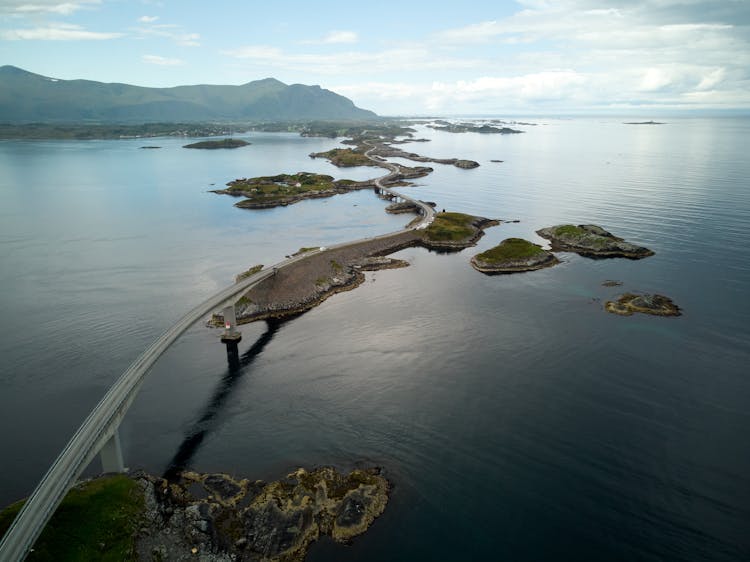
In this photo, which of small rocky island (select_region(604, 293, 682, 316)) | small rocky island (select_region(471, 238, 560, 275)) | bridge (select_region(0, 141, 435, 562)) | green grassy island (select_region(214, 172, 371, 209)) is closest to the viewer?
bridge (select_region(0, 141, 435, 562))

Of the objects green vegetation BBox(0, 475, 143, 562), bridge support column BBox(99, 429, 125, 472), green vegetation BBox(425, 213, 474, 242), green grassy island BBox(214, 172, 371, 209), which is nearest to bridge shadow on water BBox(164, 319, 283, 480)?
bridge support column BBox(99, 429, 125, 472)

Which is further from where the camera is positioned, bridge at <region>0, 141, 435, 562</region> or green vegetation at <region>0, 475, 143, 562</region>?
green vegetation at <region>0, 475, 143, 562</region>

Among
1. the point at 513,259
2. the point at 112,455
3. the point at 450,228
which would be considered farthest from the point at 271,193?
the point at 112,455

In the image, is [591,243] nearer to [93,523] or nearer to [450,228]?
[450,228]

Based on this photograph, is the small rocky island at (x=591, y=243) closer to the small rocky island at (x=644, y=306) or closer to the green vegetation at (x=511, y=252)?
the green vegetation at (x=511, y=252)

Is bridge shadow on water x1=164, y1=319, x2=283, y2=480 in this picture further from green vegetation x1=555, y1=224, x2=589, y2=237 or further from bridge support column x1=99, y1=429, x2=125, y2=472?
green vegetation x1=555, y1=224, x2=589, y2=237

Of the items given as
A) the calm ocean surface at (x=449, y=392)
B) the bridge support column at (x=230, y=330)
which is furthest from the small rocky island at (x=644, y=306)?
the bridge support column at (x=230, y=330)

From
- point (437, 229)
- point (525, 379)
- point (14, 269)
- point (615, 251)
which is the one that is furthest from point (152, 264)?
point (615, 251)

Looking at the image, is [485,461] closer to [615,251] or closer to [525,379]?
[525,379]
